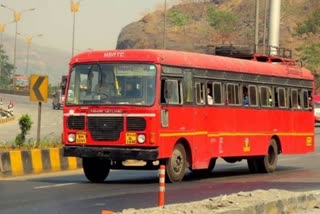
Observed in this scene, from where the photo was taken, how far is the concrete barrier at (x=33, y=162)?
18727mm

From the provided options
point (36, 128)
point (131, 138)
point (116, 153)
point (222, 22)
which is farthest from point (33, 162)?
point (222, 22)

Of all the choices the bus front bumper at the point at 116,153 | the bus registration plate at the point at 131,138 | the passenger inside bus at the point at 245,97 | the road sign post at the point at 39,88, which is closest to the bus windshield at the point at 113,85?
the bus registration plate at the point at 131,138

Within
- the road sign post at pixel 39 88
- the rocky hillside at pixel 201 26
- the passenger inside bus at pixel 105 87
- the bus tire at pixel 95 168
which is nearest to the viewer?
the passenger inside bus at pixel 105 87

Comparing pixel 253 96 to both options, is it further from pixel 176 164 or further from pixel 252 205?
pixel 252 205

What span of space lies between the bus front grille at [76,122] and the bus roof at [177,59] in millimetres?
1245

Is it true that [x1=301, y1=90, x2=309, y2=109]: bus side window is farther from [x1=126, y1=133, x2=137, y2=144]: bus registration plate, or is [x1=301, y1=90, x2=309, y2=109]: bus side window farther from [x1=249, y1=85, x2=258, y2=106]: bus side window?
[x1=126, y1=133, x2=137, y2=144]: bus registration plate

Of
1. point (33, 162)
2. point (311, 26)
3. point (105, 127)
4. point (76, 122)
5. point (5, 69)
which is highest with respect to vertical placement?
point (5, 69)

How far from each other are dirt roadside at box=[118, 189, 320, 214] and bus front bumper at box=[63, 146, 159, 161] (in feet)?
14.5

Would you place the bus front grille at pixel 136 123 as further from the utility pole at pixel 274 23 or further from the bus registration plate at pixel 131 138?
the utility pole at pixel 274 23

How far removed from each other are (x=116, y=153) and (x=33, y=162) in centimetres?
396

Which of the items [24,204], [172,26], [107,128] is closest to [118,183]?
[107,128]

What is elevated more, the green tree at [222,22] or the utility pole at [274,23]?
the green tree at [222,22]

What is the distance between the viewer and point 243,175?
20.8m

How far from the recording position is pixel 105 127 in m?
16.6
